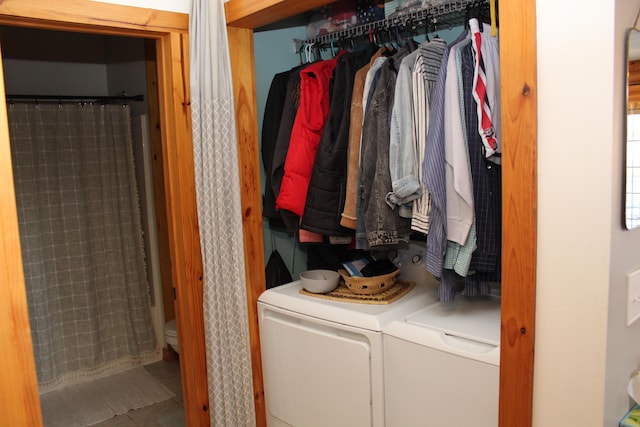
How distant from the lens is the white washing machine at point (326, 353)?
6.37 ft

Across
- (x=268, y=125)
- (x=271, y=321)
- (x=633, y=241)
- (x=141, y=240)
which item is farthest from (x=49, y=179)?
(x=633, y=241)

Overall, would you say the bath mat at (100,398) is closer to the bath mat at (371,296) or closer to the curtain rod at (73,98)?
the bath mat at (371,296)

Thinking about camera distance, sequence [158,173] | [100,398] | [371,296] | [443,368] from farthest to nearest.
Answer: [158,173] → [100,398] → [371,296] → [443,368]

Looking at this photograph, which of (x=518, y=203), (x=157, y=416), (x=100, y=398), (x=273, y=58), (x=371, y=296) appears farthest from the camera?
(x=100, y=398)

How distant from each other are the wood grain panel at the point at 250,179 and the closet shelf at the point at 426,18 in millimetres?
489

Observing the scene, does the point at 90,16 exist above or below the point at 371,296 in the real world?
above

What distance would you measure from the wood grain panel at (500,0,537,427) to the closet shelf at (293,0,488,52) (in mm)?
699

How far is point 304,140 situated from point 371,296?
2.33 ft

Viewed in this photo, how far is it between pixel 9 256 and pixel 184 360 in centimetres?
102

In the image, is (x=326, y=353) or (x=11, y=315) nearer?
(x=11, y=315)

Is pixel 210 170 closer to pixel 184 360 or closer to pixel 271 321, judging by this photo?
pixel 271 321

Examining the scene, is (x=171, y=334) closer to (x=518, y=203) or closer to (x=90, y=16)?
(x=90, y=16)

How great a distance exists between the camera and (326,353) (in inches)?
82.0

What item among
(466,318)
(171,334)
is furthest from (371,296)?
(171,334)
